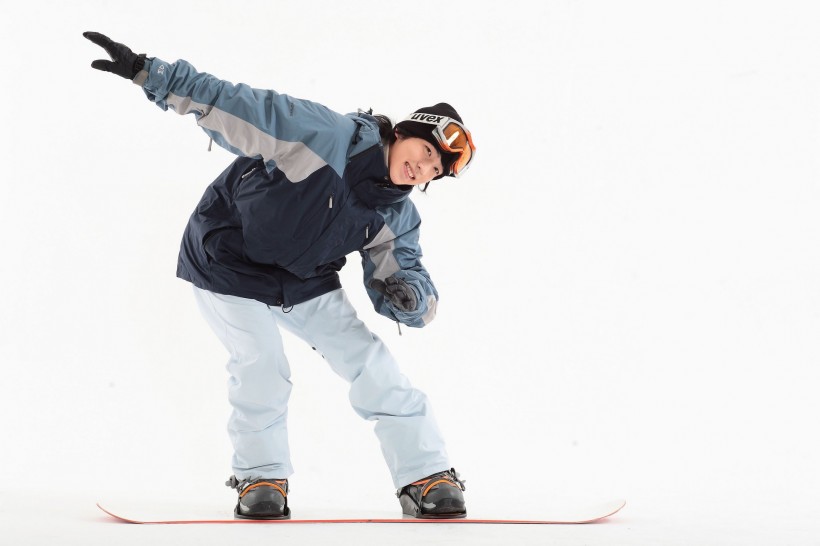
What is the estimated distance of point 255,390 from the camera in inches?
99.0

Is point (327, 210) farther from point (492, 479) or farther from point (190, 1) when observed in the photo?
point (190, 1)

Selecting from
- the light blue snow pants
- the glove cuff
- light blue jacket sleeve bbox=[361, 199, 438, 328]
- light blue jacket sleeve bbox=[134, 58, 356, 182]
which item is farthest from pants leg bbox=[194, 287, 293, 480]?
the glove cuff

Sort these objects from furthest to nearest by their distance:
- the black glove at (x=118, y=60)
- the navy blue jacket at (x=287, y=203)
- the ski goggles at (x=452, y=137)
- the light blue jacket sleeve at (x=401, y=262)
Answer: the light blue jacket sleeve at (x=401, y=262), the ski goggles at (x=452, y=137), the navy blue jacket at (x=287, y=203), the black glove at (x=118, y=60)

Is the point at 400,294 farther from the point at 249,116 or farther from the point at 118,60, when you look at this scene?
the point at 118,60

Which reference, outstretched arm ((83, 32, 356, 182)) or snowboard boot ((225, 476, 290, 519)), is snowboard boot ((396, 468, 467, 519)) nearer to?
snowboard boot ((225, 476, 290, 519))

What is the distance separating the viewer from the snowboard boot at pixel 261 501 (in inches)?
93.3

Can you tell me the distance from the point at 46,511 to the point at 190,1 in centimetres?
240

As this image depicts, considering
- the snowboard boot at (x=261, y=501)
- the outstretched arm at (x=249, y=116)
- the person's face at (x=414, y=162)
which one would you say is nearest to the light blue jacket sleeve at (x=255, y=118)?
the outstretched arm at (x=249, y=116)

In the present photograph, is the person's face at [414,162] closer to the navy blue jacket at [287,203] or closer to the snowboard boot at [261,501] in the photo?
the navy blue jacket at [287,203]

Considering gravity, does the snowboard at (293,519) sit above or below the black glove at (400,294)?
below

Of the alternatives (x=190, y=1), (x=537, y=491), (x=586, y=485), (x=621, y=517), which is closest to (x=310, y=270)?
(x=621, y=517)

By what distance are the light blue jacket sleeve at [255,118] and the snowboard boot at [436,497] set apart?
33.7 inches

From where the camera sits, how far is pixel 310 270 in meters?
2.53

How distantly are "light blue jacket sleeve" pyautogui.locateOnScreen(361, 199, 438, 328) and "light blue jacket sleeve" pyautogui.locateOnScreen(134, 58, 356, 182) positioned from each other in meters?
0.27
